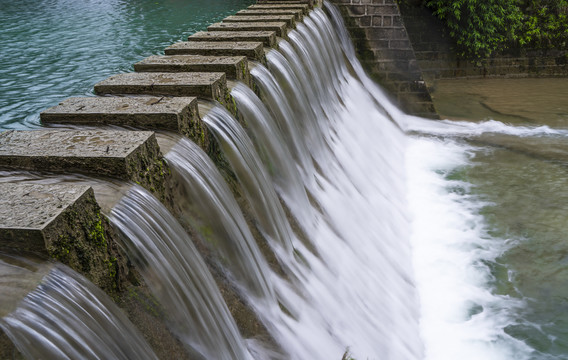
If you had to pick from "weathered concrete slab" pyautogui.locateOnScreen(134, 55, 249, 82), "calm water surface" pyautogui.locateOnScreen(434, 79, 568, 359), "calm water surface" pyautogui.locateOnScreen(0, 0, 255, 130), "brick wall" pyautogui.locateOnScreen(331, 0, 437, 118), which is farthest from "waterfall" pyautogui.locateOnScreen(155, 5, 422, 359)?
"brick wall" pyautogui.locateOnScreen(331, 0, 437, 118)

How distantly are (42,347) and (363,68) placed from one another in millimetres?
8320

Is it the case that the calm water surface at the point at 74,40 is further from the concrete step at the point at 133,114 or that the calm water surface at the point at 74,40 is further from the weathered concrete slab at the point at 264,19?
the concrete step at the point at 133,114

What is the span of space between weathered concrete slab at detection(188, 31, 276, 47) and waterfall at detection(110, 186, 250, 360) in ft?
9.51

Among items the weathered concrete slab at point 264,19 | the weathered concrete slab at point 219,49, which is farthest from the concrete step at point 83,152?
the weathered concrete slab at point 264,19

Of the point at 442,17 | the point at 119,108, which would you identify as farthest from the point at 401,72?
the point at 119,108

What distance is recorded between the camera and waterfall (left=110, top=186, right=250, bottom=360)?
219 centimetres

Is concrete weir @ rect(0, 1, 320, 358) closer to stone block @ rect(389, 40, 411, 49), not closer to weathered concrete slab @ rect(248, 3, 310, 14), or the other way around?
weathered concrete slab @ rect(248, 3, 310, 14)

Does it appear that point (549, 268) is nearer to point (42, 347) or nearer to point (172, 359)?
point (172, 359)

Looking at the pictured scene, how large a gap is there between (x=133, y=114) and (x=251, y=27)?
3143 millimetres

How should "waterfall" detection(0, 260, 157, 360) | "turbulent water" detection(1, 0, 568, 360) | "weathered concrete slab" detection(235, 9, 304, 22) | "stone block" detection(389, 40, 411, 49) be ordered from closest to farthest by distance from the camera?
"waterfall" detection(0, 260, 157, 360) → "turbulent water" detection(1, 0, 568, 360) → "weathered concrete slab" detection(235, 9, 304, 22) → "stone block" detection(389, 40, 411, 49)

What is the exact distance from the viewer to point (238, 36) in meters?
5.15

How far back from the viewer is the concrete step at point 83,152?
228 centimetres

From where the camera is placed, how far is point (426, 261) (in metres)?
5.16

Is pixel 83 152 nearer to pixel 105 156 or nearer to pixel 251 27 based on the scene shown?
pixel 105 156
